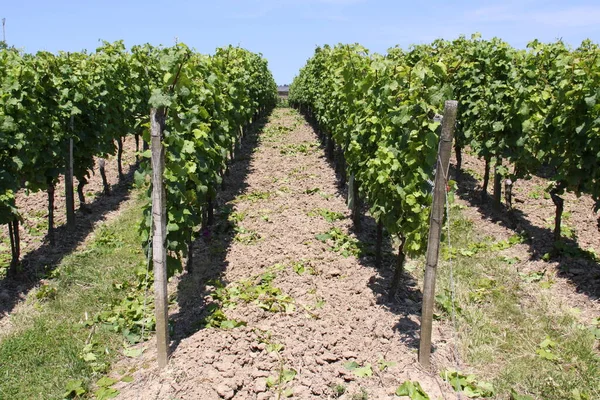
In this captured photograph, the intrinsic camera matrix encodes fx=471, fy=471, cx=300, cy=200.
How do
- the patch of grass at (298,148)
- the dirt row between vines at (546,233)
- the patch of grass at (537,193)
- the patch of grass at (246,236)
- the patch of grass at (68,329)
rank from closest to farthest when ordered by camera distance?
the patch of grass at (68,329) < the dirt row between vines at (546,233) < the patch of grass at (246,236) < the patch of grass at (537,193) < the patch of grass at (298,148)

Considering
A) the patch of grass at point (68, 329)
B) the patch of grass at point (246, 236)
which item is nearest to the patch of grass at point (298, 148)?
the patch of grass at point (246, 236)

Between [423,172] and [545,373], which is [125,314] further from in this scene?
[545,373]

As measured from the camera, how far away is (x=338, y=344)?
17.3 ft

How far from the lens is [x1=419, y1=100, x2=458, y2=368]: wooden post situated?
14.5ft

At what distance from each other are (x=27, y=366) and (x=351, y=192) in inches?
230

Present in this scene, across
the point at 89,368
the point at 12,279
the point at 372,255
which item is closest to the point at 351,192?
the point at 372,255

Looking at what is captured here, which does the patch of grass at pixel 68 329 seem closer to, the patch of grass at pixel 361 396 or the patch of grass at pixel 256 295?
the patch of grass at pixel 256 295

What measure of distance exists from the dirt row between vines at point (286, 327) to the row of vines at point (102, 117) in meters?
1.12

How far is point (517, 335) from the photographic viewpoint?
18.4ft

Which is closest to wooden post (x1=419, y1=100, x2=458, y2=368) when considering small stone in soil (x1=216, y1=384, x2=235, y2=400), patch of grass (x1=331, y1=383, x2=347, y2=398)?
patch of grass (x1=331, y1=383, x2=347, y2=398)

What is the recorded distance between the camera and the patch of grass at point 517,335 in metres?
4.70

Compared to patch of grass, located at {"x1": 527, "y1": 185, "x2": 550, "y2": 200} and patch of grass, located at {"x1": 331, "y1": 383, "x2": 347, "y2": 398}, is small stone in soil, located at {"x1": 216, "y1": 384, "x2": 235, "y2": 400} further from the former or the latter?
patch of grass, located at {"x1": 527, "y1": 185, "x2": 550, "y2": 200}

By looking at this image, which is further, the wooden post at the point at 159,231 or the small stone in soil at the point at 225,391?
the wooden post at the point at 159,231

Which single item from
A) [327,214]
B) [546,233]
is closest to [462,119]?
[546,233]
